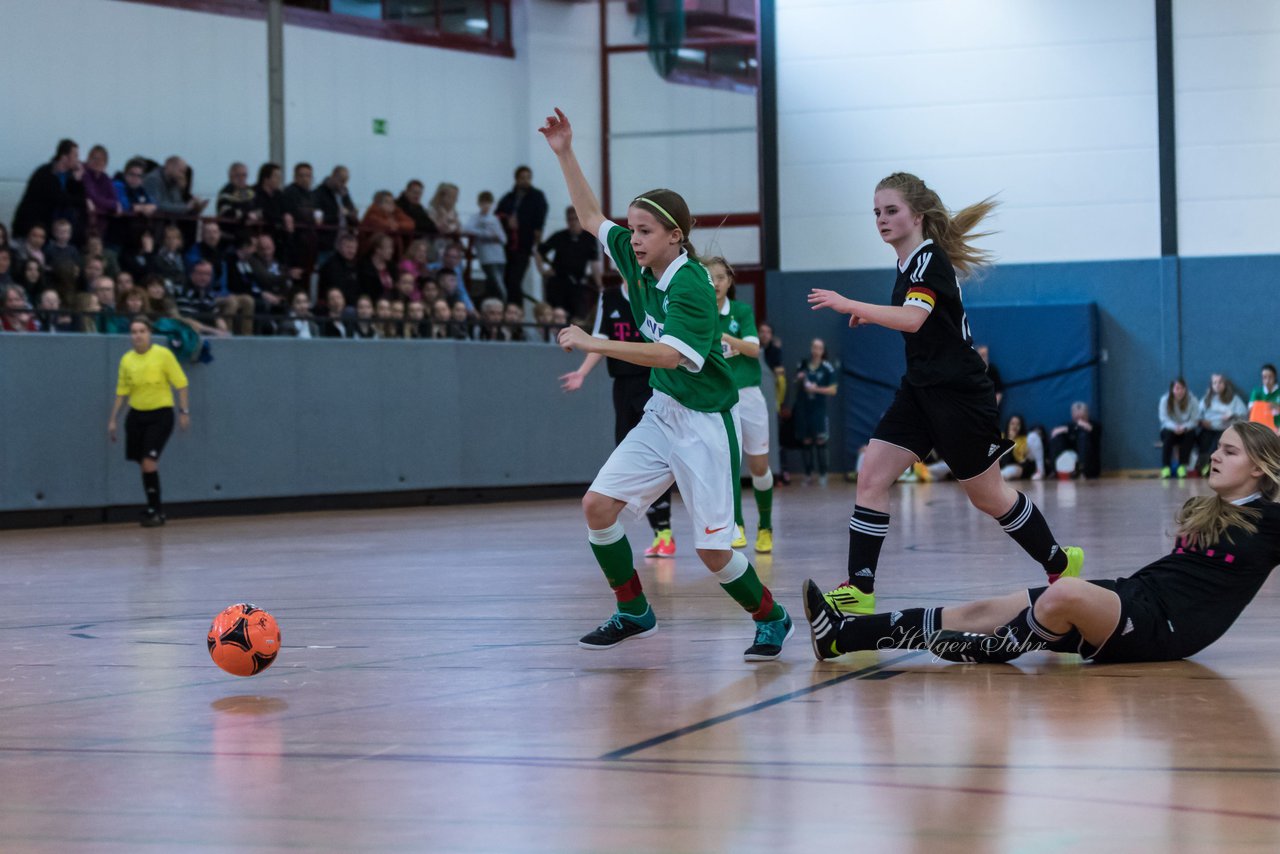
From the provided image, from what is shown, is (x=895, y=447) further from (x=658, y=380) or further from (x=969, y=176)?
(x=969, y=176)

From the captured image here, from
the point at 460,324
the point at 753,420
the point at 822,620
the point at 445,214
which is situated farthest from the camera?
the point at 445,214

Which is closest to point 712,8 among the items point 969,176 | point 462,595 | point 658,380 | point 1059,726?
point 969,176

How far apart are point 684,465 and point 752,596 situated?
0.56 meters

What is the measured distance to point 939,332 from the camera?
6859 mm

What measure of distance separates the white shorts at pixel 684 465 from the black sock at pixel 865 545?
756mm

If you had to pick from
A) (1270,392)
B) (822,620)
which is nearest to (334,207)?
(1270,392)

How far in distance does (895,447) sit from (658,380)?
1160 millimetres

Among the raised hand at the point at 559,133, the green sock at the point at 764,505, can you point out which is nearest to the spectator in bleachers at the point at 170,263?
the green sock at the point at 764,505

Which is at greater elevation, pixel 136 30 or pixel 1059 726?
pixel 136 30

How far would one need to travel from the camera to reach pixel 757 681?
562 centimetres

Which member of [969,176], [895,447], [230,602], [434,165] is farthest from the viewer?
[969,176]

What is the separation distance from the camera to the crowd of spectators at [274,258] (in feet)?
55.5

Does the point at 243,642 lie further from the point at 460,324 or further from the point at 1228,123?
the point at 1228,123

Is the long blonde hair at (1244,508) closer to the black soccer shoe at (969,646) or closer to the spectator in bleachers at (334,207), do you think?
the black soccer shoe at (969,646)
